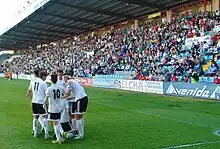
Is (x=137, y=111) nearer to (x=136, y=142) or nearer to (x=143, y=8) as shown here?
(x=136, y=142)

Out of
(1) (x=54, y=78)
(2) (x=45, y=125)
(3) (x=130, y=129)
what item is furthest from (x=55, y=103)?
(3) (x=130, y=129)

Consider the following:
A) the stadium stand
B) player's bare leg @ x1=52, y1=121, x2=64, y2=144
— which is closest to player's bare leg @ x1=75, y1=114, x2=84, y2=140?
player's bare leg @ x1=52, y1=121, x2=64, y2=144

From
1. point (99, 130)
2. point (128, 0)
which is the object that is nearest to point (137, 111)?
point (99, 130)

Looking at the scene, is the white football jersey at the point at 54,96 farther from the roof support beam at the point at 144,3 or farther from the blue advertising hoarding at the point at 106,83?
the roof support beam at the point at 144,3

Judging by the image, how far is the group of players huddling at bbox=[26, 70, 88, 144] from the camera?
9.14 metres

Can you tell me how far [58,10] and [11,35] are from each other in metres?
28.7

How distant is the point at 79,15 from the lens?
1774 inches

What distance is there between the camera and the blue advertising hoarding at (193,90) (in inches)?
824

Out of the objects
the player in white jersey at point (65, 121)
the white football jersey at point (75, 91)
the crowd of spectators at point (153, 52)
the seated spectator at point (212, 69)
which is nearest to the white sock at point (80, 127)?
the player in white jersey at point (65, 121)

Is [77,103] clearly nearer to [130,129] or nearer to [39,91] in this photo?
[39,91]

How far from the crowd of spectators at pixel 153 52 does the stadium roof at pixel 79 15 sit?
1859 mm

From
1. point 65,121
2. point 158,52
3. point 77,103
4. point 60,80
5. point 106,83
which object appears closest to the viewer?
point 65,121

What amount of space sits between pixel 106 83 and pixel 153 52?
532cm

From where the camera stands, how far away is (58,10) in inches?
1686
